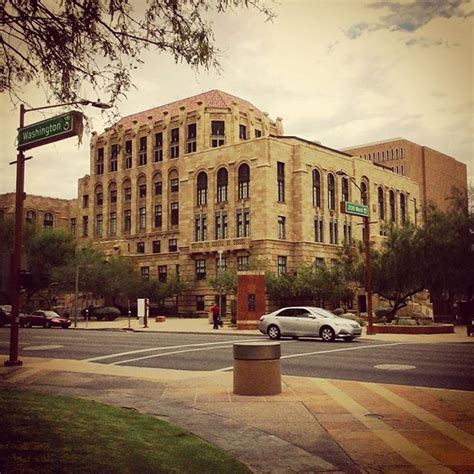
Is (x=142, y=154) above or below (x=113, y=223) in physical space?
above

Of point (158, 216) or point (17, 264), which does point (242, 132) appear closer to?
point (158, 216)

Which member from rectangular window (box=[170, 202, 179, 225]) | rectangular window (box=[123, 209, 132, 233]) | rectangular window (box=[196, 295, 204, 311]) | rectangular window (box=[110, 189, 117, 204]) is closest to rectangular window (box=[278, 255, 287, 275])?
rectangular window (box=[196, 295, 204, 311])

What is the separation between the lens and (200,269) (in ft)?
194

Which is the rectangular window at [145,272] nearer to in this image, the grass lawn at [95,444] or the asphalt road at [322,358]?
the asphalt road at [322,358]

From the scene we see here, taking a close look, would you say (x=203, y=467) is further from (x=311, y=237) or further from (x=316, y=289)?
(x=311, y=237)

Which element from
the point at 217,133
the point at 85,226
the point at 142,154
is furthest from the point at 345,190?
the point at 85,226

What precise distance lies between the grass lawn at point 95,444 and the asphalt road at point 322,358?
265 inches

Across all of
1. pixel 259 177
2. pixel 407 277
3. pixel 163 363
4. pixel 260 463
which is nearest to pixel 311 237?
pixel 259 177

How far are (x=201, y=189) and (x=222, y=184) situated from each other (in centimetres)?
334

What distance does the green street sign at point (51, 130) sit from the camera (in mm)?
8531

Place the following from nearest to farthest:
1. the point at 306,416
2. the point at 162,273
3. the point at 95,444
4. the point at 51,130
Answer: the point at 95,444 → the point at 306,416 → the point at 51,130 → the point at 162,273

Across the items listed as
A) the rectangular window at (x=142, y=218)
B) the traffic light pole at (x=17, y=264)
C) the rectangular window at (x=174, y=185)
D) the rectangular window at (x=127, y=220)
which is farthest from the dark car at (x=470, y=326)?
the rectangular window at (x=127, y=220)

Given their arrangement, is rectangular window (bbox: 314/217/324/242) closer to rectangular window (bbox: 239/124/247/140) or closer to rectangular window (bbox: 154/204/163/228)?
rectangular window (bbox: 239/124/247/140)

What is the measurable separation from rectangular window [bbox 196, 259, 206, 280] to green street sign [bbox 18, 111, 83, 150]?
4589 cm
